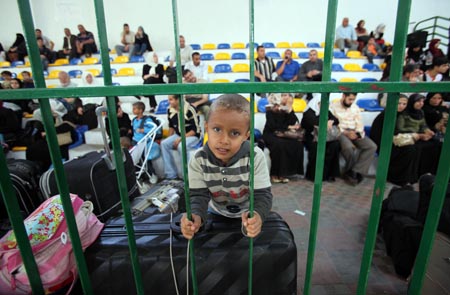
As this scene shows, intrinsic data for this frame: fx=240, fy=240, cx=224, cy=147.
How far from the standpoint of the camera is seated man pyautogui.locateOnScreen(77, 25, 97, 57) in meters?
8.52

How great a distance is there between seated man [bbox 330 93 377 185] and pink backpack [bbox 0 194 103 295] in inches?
139

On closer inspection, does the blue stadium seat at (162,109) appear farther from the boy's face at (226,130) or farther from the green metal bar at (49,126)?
the green metal bar at (49,126)

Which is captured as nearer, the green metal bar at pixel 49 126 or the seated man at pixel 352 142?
the green metal bar at pixel 49 126

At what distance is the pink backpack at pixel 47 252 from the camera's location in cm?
114

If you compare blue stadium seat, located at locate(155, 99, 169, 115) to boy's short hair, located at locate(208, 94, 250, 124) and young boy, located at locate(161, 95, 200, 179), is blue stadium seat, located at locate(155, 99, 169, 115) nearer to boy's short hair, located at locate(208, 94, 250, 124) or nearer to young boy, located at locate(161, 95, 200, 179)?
young boy, located at locate(161, 95, 200, 179)

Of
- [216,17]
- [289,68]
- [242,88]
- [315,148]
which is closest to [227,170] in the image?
[242,88]

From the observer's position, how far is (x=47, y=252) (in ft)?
3.88

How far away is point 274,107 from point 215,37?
20.9 feet

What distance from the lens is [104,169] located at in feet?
6.44

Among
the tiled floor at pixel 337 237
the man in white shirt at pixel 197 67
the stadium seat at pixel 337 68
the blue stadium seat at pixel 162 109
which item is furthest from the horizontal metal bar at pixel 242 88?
the stadium seat at pixel 337 68

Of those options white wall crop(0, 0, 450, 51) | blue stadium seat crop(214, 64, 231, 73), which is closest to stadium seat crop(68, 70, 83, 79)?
white wall crop(0, 0, 450, 51)

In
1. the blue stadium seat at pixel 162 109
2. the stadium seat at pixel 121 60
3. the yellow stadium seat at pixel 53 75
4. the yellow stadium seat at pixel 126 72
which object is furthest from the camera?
the stadium seat at pixel 121 60

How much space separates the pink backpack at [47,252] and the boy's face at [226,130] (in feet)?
2.69

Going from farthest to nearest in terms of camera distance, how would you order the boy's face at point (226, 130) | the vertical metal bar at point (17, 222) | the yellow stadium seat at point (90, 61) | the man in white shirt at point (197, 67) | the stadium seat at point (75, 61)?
the stadium seat at point (75, 61), the yellow stadium seat at point (90, 61), the man in white shirt at point (197, 67), the boy's face at point (226, 130), the vertical metal bar at point (17, 222)
